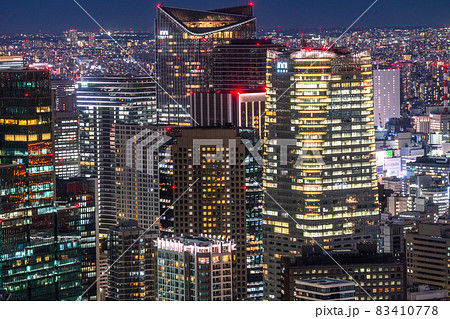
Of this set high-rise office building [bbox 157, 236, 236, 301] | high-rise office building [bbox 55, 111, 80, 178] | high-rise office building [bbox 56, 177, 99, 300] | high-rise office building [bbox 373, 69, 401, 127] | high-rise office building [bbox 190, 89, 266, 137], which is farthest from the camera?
high-rise office building [bbox 373, 69, 401, 127]

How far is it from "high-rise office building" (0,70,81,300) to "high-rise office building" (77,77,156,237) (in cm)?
1389

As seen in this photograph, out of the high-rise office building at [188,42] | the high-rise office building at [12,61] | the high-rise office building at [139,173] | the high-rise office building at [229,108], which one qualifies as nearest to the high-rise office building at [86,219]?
the high-rise office building at [12,61]

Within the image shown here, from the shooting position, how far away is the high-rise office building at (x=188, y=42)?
30375mm

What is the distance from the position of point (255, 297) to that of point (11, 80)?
549 centimetres

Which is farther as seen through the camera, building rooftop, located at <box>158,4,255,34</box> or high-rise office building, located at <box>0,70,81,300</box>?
building rooftop, located at <box>158,4,255,34</box>

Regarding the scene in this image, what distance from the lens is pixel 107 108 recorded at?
1262 inches

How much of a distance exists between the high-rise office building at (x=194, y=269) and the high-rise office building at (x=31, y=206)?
4.19ft

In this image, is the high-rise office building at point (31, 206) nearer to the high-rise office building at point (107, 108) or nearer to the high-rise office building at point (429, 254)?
the high-rise office building at point (429, 254)

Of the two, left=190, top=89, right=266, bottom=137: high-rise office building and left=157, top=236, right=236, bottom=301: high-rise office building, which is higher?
left=190, top=89, right=266, bottom=137: high-rise office building

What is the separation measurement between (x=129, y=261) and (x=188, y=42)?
13976mm

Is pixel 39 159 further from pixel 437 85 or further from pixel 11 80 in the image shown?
pixel 437 85

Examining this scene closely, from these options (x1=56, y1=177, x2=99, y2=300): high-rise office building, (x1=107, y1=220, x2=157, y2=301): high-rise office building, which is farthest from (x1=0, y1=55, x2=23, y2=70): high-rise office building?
(x1=107, y1=220, x2=157, y2=301): high-rise office building

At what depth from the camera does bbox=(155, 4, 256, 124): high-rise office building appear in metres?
30.4

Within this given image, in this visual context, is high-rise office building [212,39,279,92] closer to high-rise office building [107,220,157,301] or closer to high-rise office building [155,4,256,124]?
high-rise office building [155,4,256,124]
